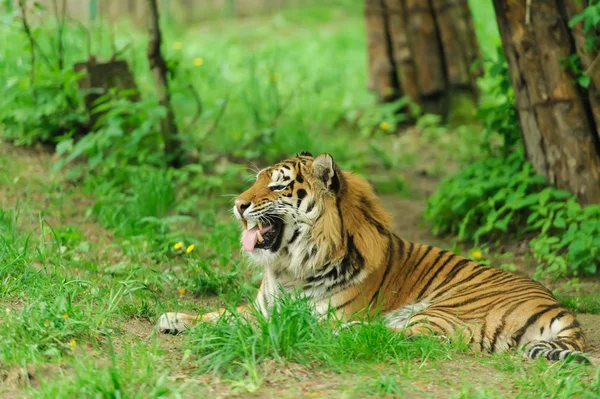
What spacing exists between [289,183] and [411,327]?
1069mm

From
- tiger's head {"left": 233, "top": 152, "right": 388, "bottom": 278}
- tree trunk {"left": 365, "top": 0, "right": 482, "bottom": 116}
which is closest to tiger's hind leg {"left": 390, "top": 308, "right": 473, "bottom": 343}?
tiger's head {"left": 233, "top": 152, "right": 388, "bottom": 278}

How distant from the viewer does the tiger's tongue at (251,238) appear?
Answer: 200 inches

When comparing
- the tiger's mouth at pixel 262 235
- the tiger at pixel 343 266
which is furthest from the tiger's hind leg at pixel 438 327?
the tiger's mouth at pixel 262 235

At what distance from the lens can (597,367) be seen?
4188mm

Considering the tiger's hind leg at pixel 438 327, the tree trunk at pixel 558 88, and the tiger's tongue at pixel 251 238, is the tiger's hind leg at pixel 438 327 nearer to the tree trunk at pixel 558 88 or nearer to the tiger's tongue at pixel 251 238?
the tiger's tongue at pixel 251 238

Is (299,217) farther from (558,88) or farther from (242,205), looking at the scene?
(558,88)

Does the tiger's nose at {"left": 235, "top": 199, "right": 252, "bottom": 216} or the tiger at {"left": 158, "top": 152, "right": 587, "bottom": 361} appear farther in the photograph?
the tiger's nose at {"left": 235, "top": 199, "right": 252, "bottom": 216}

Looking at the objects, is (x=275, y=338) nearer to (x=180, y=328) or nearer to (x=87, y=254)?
(x=180, y=328)

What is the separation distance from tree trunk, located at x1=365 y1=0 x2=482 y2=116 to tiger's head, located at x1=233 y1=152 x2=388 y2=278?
515 cm

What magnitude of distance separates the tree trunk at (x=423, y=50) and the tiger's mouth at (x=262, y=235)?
5.34 metres

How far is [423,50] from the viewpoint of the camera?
9.98m

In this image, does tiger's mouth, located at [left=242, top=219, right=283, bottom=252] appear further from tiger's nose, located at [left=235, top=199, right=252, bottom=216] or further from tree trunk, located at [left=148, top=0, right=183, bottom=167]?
tree trunk, located at [left=148, top=0, right=183, bottom=167]

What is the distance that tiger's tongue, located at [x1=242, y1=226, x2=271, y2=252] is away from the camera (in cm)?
509

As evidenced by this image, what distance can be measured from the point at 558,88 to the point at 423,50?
3646 millimetres
